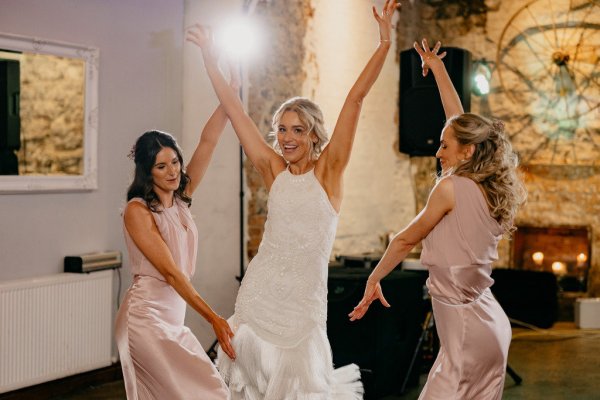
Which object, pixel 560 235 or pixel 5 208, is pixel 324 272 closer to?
pixel 5 208

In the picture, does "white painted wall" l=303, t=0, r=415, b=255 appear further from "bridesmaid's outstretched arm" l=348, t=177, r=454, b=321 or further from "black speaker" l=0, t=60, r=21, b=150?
"bridesmaid's outstretched arm" l=348, t=177, r=454, b=321

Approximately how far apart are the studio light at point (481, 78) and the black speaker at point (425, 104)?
166cm

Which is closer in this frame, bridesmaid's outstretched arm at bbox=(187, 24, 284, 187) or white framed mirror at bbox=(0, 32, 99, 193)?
bridesmaid's outstretched arm at bbox=(187, 24, 284, 187)

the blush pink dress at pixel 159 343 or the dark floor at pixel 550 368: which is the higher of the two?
the blush pink dress at pixel 159 343

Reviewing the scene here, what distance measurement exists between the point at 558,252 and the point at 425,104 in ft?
9.18

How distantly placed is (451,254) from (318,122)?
68cm

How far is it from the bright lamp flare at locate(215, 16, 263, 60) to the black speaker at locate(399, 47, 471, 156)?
112 centimetres

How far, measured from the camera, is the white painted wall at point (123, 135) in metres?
5.17

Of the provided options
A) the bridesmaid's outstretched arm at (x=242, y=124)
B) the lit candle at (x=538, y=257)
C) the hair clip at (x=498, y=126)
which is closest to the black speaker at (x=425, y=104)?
the lit candle at (x=538, y=257)

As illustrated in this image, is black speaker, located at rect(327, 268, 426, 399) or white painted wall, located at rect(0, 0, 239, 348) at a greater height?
white painted wall, located at rect(0, 0, 239, 348)

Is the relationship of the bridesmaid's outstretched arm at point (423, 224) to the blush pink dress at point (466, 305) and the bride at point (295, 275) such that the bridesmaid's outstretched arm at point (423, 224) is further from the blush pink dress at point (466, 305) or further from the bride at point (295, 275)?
the bride at point (295, 275)

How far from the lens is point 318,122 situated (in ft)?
10.4

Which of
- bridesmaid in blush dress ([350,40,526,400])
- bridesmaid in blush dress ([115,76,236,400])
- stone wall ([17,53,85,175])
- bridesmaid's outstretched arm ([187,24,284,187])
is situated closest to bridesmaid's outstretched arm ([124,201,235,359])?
bridesmaid in blush dress ([115,76,236,400])

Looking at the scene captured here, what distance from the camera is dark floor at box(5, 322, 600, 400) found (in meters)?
5.47
